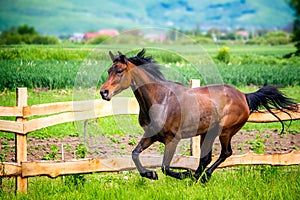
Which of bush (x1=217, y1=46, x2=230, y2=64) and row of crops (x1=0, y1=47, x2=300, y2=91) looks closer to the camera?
row of crops (x1=0, y1=47, x2=300, y2=91)

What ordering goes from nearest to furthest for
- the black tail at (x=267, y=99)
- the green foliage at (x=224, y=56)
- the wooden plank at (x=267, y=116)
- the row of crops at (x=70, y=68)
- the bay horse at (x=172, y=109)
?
1. the bay horse at (x=172, y=109)
2. the black tail at (x=267, y=99)
3. the wooden plank at (x=267, y=116)
4. the row of crops at (x=70, y=68)
5. the green foliage at (x=224, y=56)

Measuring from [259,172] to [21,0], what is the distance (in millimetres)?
146929

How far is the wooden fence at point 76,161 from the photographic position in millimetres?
6396

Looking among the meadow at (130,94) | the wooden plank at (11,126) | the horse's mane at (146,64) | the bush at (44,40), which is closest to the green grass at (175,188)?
the meadow at (130,94)

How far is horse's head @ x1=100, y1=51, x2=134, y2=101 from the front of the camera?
5922mm

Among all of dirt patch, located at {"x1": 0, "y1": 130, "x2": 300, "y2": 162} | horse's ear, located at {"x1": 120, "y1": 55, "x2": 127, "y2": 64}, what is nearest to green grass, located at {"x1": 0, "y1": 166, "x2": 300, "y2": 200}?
dirt patch, located at {"x1": 0, "y1": 130, "x2": 300, "y2": 162}

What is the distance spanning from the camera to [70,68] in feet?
46.1

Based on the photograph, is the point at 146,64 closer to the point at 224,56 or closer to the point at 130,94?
the point at 130,94

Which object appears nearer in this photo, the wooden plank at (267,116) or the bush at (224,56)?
the wooden plank at (267,116)

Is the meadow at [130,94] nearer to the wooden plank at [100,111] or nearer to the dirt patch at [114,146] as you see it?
the wooden plank at [100,111]

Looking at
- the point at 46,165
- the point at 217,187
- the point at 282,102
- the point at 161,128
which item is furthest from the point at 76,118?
the point at 282,102

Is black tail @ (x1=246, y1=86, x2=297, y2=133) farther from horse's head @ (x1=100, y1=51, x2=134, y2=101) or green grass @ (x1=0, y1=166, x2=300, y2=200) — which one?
horse's head @ (x1=100, y1=51, x2=134, y2=101)

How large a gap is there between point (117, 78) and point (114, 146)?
10.1 feet

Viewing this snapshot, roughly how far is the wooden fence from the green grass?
18cm
